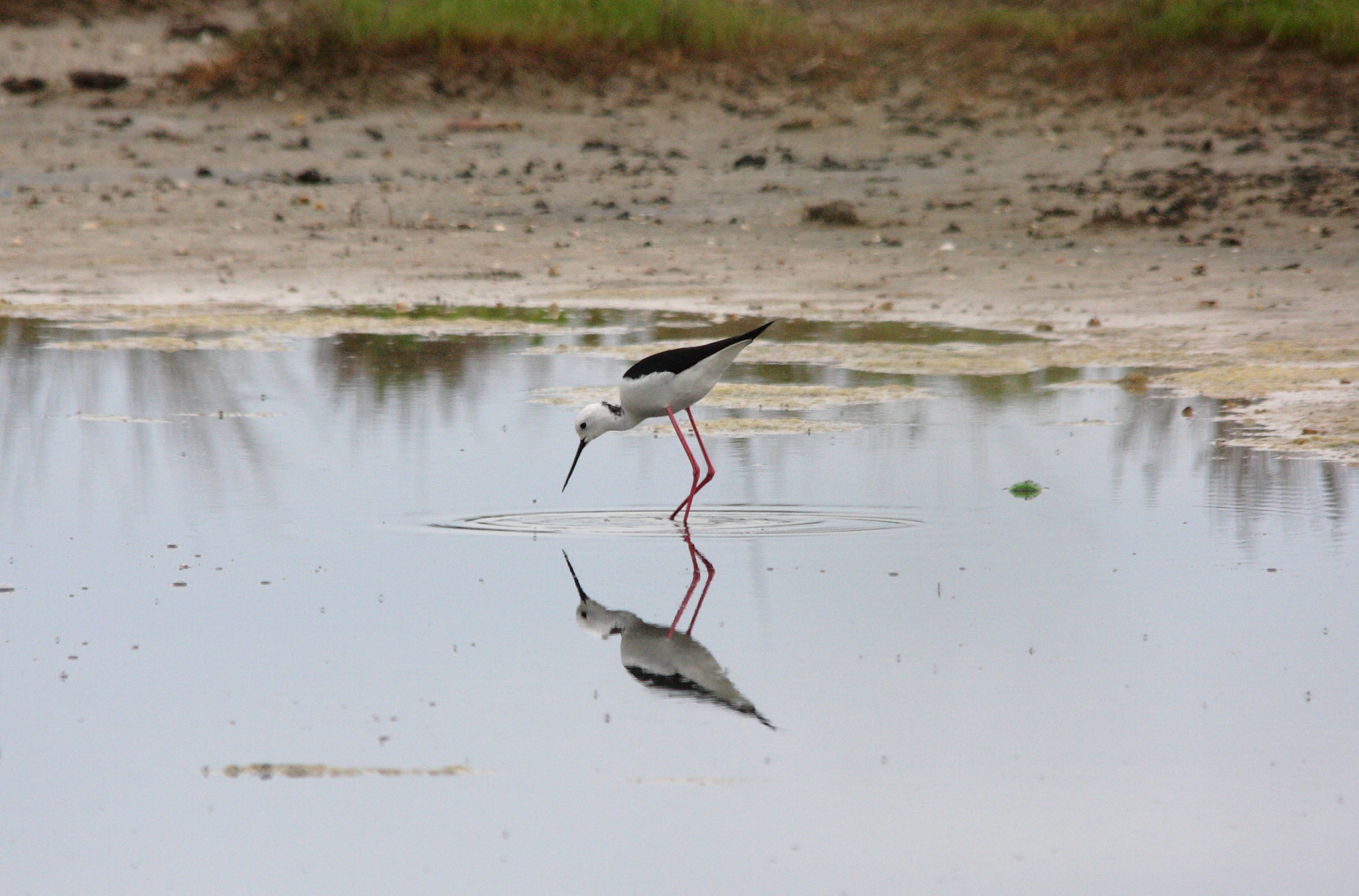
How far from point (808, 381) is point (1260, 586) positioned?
3.97 meters

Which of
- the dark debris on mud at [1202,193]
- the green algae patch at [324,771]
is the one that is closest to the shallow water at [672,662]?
the green algae patch at [324,771]

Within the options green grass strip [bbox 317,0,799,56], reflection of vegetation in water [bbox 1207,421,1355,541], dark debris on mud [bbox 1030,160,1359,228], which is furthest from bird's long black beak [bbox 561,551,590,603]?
green grass strip [bbox 317,0,799,56]

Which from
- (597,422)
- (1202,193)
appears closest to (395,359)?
(597,422)

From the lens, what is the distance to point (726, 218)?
13953 mm

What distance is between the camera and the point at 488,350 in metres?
10.0

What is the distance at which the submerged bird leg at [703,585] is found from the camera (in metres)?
5.07

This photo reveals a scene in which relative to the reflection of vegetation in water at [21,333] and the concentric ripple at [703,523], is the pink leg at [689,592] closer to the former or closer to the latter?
the concentric ripple at [703,523]

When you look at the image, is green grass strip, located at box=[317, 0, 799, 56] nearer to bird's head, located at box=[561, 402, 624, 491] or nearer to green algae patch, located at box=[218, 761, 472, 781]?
bird's head, located at box=[561, 402, 624, 491]

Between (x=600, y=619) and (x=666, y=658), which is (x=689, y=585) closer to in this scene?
(x=600, y=619)

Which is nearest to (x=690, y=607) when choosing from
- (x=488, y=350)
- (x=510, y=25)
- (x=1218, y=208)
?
(x=488, y=350)

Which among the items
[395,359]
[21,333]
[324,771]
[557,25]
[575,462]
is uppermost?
[557,25]

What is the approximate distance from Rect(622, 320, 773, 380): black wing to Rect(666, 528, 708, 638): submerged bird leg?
87 centimetres

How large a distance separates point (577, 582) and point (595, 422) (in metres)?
1.65

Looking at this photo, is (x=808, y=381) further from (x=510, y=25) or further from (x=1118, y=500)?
(x=510, y=25)
